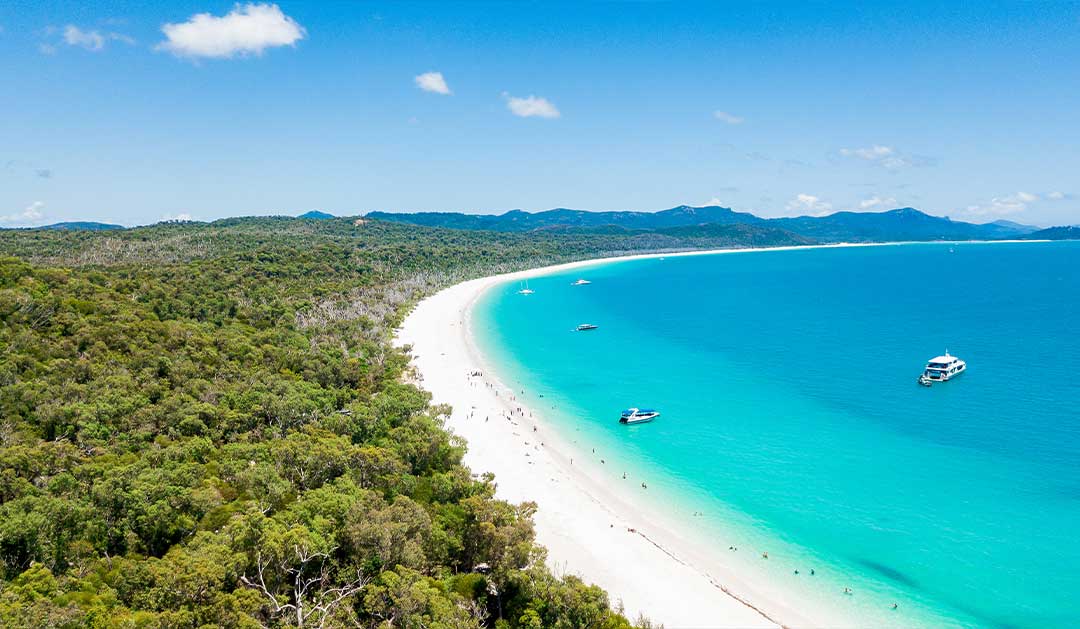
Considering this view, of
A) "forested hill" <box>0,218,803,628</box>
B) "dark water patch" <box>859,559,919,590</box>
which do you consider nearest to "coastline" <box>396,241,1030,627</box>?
"forested hill" <box>0,218,803,628</box>

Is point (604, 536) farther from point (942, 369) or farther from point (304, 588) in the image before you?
point (942, 369)

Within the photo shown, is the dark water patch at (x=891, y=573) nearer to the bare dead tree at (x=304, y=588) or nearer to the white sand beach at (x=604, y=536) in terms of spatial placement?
the white sand beach at (x=604, y=536)

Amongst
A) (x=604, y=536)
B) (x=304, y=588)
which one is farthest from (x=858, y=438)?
(x=304, y=588)

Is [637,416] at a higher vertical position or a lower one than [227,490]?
lower

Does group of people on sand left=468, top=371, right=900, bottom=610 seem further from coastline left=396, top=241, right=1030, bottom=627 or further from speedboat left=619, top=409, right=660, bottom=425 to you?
speedboat left=619, top=409, right=660, bottom=425

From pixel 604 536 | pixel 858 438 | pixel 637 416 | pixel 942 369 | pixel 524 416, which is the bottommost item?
pixel 604 536

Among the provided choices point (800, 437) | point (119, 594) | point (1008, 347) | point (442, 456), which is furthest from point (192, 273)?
point (1008, 347)
